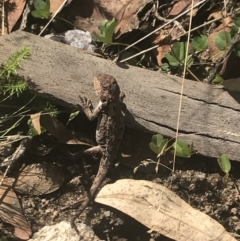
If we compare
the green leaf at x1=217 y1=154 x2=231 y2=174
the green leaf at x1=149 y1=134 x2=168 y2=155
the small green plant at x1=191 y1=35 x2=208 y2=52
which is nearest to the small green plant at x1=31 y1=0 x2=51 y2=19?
the small green plant at x1=191 y1=35 x2=208 y2=52

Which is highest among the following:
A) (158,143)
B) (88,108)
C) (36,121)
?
(88,108)

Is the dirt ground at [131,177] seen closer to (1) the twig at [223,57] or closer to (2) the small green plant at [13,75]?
(2) the small green plant at [13,75]

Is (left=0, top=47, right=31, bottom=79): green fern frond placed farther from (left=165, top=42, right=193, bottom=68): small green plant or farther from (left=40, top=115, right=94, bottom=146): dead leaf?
(left=165, top=42, right=193, bottom=68): small green plant

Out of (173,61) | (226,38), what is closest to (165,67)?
(173,61)

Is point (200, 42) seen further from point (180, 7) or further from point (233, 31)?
point (180, 7)

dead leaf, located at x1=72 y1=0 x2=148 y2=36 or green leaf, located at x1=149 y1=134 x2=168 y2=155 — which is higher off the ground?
dead leaf, located at x1=72 y1=0 x2=148 y2=36

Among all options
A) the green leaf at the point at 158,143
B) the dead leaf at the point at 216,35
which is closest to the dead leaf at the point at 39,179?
the green leaf at the point at 158,143
